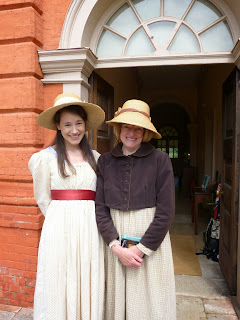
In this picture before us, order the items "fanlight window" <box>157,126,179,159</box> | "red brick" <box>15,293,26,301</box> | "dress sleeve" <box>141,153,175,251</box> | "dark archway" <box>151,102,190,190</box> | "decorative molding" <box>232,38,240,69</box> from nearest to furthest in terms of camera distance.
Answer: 1. "dress sleeve" <box>141,153,175,251</box>
2. "decorative molding" <box>232,38,240,69</box>
3. "red brick" <box>15,293,26,301</box>
4. "dark archway" <box>151,102,190,190</box>
5. "fanlight window" <box>157,126,179,159</box>

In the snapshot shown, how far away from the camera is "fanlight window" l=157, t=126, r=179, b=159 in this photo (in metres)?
19.5

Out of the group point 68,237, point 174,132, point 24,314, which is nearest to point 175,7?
point 68,237

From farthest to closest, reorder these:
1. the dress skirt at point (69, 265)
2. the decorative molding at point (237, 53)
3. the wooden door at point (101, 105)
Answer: the wooden door at point (101, 105) → the decorative molding at point (237, 53) → the dress skirt at point (69, 265)

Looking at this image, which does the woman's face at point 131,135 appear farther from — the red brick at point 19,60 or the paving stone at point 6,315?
the paving stone at point 6,315

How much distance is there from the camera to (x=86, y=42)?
117 inches

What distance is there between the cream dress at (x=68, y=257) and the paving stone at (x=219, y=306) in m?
1.61

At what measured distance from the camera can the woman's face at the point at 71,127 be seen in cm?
194

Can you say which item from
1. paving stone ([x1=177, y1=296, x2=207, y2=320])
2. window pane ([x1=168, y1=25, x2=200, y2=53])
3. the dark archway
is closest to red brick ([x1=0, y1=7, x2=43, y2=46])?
window pane ([x1=168, y1=25, x2=200, y2=53])

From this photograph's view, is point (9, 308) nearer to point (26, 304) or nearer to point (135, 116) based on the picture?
point (26, 304)

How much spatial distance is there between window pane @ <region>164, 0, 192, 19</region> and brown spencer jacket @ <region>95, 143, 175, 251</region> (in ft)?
5.98

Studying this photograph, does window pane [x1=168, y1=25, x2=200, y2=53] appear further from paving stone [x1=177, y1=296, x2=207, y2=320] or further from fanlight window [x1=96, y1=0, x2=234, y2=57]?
paving stone [x1=177, y1=296, x2=207, y2=320]

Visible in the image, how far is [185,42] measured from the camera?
2.91 m

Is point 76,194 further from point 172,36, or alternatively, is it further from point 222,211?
point 222,211

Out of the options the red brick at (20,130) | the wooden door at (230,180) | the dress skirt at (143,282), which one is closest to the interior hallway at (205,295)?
the wooden door at (230,180)
